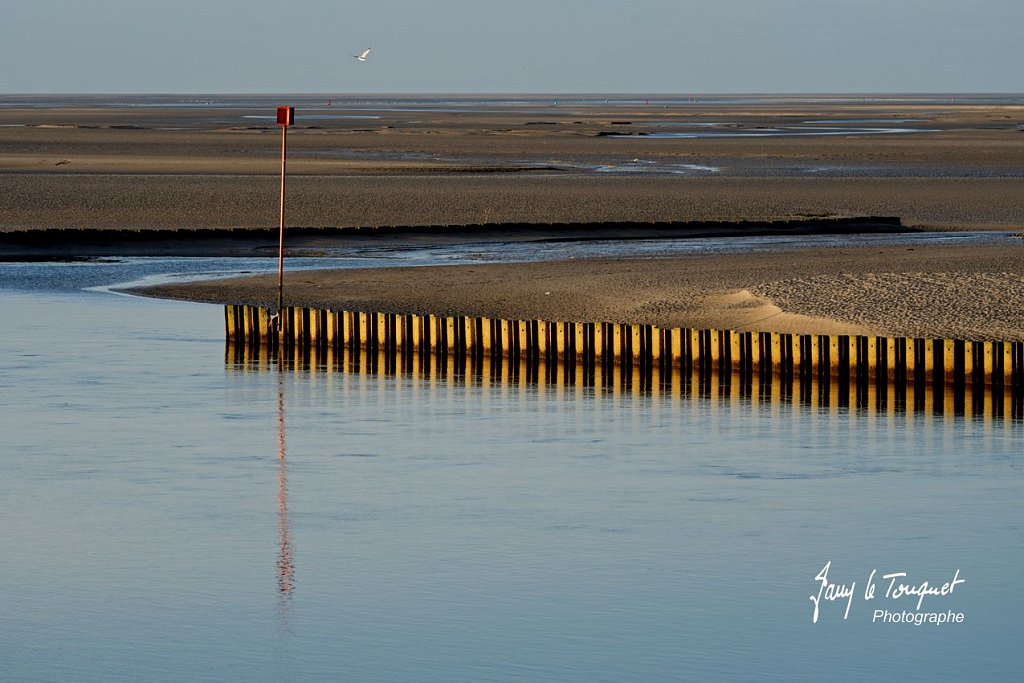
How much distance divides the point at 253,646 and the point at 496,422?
329 inches

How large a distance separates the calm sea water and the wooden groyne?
1.78m

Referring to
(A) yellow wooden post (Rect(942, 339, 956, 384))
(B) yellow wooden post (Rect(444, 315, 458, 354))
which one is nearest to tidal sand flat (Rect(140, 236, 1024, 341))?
(A) yellow wooden post (Rect(942, 339, 956, 384))

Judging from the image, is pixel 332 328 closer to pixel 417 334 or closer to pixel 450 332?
pixel 417 334

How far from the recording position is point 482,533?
47.1 ft

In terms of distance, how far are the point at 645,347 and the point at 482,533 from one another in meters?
9.36

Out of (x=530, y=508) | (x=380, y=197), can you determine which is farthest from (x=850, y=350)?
(x=380, y=197)

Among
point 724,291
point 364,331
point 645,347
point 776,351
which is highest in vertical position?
point 724,291

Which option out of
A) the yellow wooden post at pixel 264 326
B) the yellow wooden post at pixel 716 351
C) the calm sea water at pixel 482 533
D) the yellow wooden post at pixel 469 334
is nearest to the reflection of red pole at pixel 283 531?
the calm sea water at pixel 482 533

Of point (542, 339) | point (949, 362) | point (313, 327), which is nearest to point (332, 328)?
point (313, 327)

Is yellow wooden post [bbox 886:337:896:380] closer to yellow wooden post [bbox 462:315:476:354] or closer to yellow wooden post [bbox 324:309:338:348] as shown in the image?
yellow wooden post [bbox 462:315:476:354]

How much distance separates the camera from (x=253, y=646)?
1156cm

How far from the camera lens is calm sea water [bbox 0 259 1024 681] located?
11.4m

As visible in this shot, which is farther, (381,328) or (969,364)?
(381,328)

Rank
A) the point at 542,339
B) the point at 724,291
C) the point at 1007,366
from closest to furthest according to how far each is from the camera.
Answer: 1. the point at 1007,366
2. the point at 542,339
3. the point at 724,291
